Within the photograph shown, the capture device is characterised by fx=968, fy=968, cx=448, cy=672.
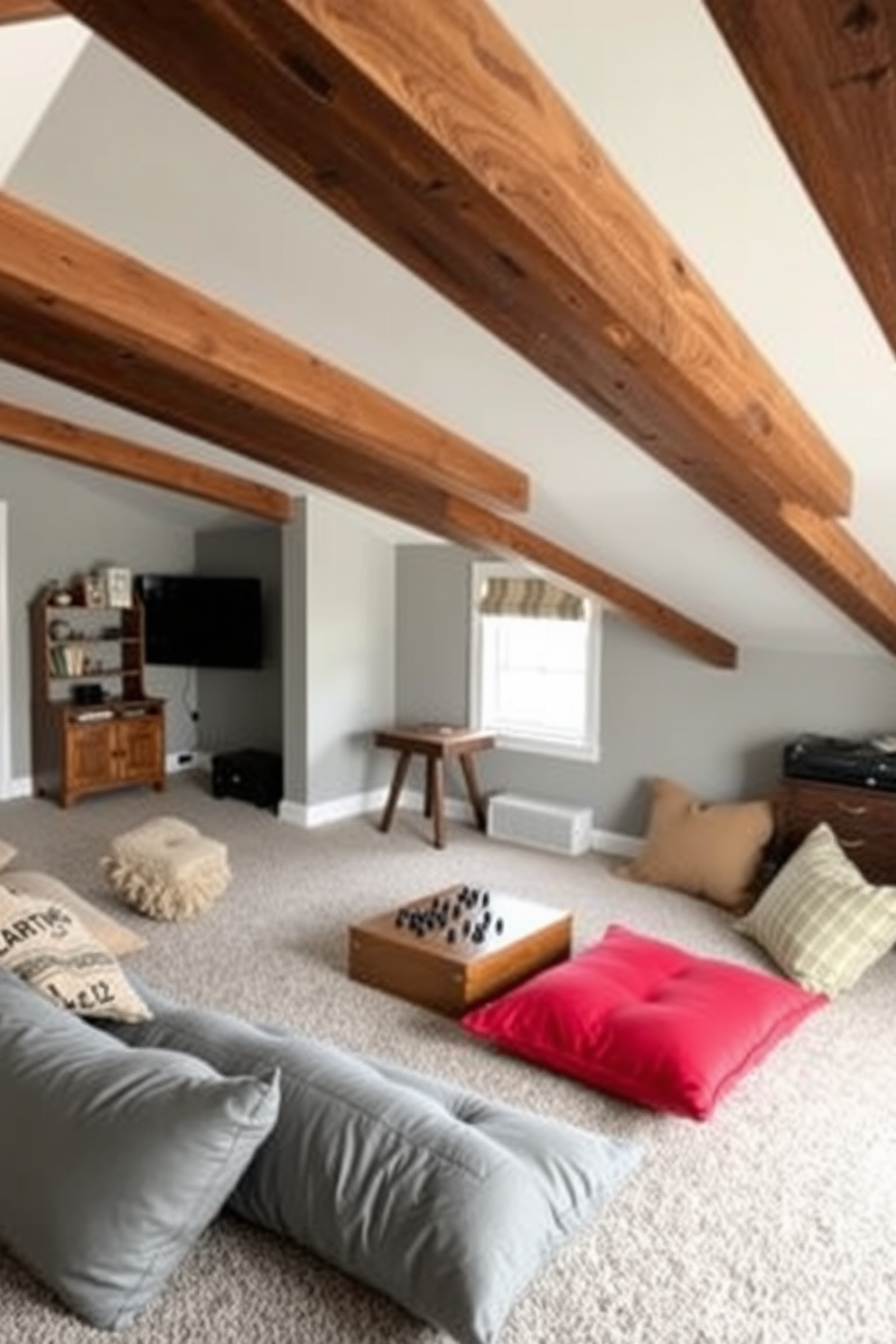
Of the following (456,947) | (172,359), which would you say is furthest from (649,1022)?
(172,359)

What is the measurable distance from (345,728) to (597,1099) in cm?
366

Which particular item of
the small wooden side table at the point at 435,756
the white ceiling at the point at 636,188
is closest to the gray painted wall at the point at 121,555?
the small wooden side table at the point at 435,756

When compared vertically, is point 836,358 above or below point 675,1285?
above

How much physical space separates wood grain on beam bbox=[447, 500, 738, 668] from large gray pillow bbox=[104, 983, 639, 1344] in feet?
8.69

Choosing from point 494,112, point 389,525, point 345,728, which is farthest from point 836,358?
point 345,728

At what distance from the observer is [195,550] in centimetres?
752

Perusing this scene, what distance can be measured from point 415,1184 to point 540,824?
403 cm

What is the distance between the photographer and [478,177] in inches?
53.4

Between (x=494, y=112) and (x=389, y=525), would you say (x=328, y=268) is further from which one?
(x=389, y=525)

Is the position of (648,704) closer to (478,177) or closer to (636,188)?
(636,188)

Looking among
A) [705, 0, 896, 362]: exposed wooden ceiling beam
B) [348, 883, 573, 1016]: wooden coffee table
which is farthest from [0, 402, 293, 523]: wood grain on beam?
[705, 0, 896, 362]: exposed wooden ceiling beam

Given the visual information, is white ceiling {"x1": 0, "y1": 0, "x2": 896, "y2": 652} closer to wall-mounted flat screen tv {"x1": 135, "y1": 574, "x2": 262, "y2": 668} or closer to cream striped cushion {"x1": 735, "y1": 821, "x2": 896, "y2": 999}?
cream striped cushion {"x1": 735, "y1": 821, "x2": 896, "y2": 999}

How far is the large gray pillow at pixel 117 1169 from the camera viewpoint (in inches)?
60.0

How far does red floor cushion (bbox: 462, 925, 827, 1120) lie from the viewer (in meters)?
2.82
